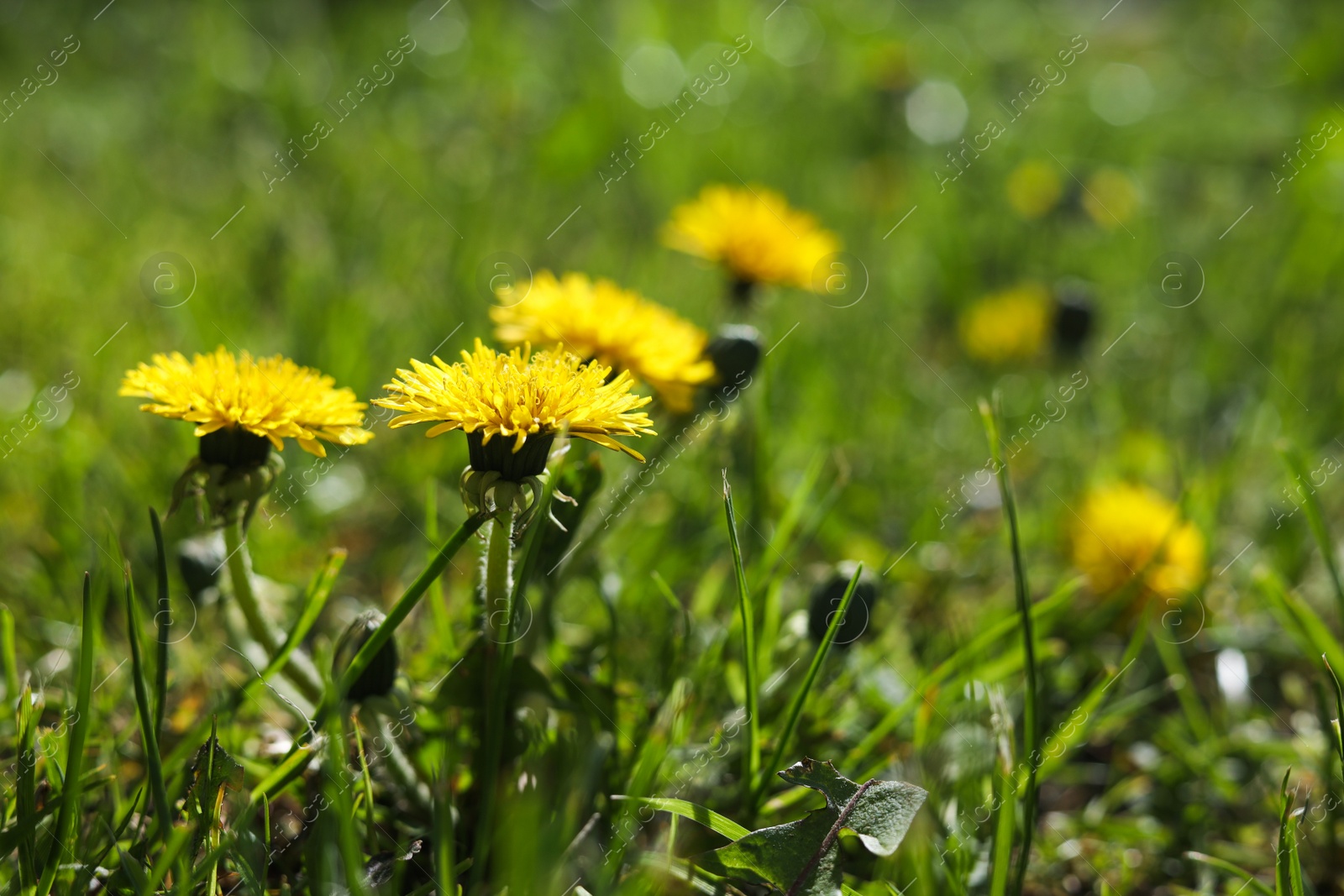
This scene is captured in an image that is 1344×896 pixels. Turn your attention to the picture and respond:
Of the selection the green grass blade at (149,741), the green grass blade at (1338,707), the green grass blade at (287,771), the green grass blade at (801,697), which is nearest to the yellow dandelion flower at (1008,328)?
the green grass blade at (1338,707)

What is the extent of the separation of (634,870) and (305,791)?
48 cm

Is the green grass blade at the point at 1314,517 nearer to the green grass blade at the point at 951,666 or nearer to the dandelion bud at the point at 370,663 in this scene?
the green grass blade at the point at 951,666

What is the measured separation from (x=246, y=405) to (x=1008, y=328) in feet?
8.07

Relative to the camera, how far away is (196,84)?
4.12 metres

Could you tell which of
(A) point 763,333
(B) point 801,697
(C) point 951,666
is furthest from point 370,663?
(A) point 763,333

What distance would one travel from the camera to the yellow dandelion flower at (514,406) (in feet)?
3.68

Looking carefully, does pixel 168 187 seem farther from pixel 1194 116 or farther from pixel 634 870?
pixel 1194 116

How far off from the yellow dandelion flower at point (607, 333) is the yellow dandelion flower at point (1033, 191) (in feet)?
9.06

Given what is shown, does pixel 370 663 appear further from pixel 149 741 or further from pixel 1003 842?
pixel 1003 842

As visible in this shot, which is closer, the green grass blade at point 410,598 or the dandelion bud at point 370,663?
the green grass blade at point 410,598

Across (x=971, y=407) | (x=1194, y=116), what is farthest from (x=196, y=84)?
(x=1194, y=116)

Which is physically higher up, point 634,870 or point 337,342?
point 337,342

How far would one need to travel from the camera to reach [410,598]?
1.11 m

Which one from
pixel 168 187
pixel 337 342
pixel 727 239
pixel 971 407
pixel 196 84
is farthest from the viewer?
pixel 196 84
